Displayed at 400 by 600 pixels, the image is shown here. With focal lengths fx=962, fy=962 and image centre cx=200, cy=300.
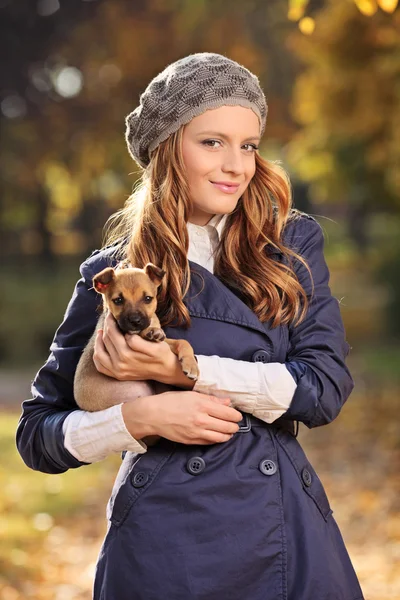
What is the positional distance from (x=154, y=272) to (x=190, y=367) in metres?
0.36

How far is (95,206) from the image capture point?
36.9 metres

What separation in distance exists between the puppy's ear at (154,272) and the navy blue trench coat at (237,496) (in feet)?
0.38

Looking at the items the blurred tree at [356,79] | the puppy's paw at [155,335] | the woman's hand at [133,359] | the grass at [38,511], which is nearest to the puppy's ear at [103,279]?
the woman's hand at [133,359]

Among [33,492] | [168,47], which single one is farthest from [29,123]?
[33,492]

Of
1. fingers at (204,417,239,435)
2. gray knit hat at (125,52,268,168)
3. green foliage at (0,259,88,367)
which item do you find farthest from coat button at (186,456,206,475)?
green foliage at (0,259,88,367)

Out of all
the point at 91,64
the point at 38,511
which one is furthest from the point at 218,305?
the point at 91,64

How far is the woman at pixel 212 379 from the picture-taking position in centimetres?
301

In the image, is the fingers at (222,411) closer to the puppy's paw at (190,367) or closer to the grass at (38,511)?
the puppy's paw at (190,367)

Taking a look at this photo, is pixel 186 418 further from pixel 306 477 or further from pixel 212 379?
pixel 306 477

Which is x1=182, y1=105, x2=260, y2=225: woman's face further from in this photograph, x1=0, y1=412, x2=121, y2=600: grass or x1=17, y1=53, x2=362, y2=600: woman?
x1=0, y1=412, x2=121, y2=600: grass

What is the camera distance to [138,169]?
968 inches

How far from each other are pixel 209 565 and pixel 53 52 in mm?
25431

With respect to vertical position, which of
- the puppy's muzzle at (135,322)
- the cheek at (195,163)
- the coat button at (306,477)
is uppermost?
the cheek at (195,163)

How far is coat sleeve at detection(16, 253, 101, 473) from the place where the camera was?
3379mm
